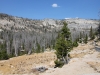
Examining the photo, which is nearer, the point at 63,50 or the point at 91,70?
the point at 91,70

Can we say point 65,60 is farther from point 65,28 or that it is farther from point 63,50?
point 65,28

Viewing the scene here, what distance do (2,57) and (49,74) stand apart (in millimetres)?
35360

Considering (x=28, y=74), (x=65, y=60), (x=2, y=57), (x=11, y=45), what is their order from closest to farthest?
Result: (x=28, y=74) → (x=65, y=60) → (x=2, y=57) → (x=11, y=45)

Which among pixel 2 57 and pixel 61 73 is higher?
pixel 61 73

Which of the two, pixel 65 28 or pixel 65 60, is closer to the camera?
pixel 65 60

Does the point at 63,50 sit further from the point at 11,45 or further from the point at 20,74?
the point at 11,45

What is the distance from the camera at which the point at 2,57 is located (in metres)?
56.4

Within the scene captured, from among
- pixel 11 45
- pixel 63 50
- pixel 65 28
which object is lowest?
pixel 11 45

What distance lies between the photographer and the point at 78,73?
23.1m

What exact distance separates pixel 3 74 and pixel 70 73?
12339 mm

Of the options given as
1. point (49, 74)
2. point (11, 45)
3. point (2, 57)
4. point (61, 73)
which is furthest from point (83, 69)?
point (11, 45)

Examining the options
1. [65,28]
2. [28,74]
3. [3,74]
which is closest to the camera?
[28,74]

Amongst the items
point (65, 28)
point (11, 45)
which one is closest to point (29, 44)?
point (11, 45)

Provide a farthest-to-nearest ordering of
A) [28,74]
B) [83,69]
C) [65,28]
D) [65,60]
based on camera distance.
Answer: [65,28]
[65,60]
[28,74]
[83,69]
